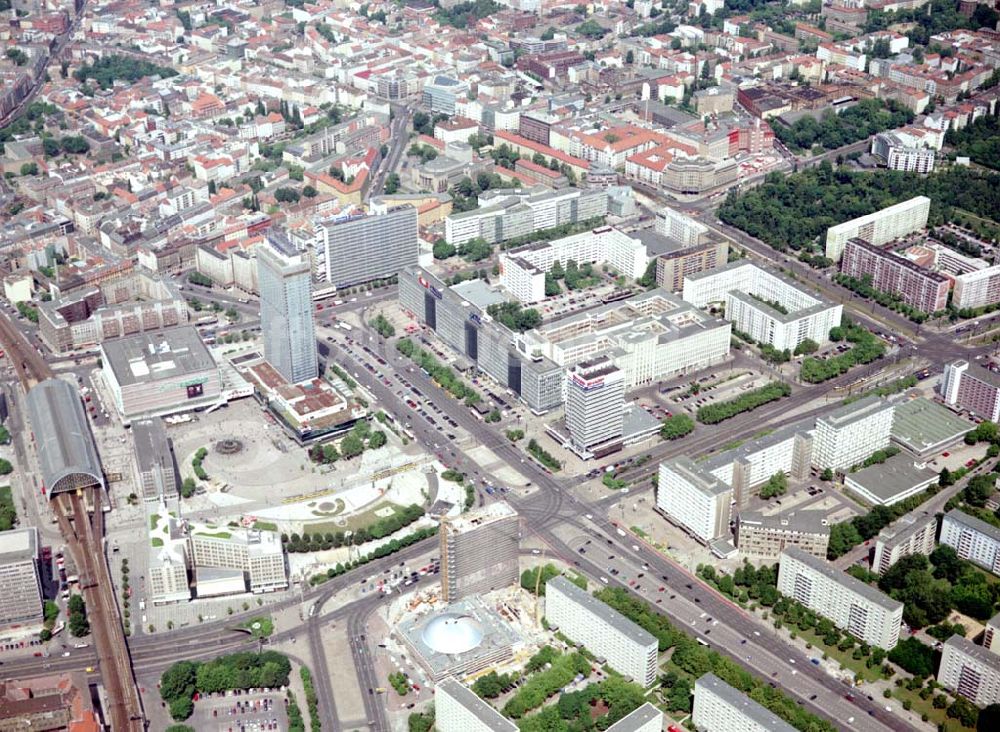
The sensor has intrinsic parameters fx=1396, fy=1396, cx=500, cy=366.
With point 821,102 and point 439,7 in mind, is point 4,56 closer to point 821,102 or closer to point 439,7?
point 439,7

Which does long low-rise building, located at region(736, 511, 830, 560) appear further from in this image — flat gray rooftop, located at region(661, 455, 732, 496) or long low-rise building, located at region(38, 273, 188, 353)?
long low-rise building, located at region(38, 273, 188, 353)

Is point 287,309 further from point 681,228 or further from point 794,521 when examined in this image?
point 681,228

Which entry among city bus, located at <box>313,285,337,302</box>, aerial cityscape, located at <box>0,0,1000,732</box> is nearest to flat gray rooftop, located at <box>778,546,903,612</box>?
aerial cityscape, located at <box>0,0,1000,732</box>

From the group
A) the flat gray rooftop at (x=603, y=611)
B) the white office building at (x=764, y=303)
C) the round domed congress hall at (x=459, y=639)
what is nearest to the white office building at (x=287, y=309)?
the round domed congress hall at (x=459, y=639)

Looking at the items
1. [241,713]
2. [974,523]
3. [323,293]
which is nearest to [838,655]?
[974,523]

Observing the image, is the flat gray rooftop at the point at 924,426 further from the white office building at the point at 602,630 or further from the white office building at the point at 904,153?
the white office building at the point at 904,153

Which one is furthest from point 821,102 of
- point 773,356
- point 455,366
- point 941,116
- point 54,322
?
→ point 54,322
